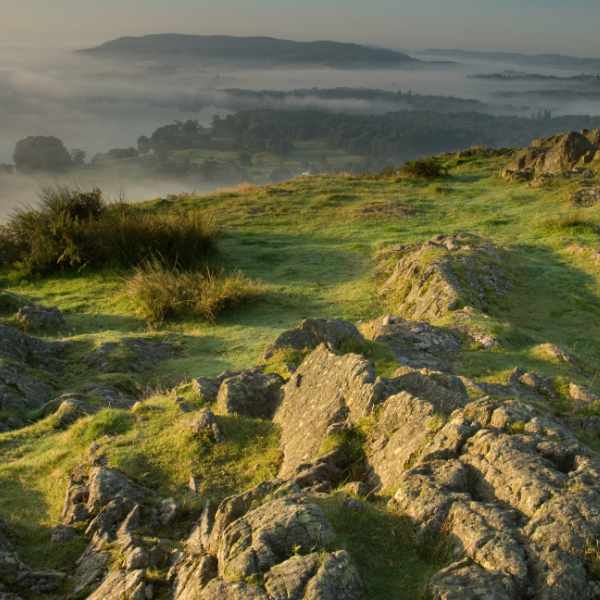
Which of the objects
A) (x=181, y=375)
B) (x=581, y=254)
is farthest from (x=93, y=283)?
(x=581, y=254)

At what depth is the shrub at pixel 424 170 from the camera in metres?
35.9

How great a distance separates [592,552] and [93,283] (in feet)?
57.8

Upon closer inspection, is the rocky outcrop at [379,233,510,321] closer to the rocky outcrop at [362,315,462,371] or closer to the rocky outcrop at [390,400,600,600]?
the rocky outcrop at [362,315,462,371]

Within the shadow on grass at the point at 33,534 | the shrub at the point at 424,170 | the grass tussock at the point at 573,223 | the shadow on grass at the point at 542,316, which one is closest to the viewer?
the shadow on grass at the point at 33,534

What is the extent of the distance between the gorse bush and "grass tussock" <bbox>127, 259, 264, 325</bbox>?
301 cm

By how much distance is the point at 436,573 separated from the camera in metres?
4.54

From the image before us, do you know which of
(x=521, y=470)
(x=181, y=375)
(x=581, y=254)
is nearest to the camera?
(x=521, y=470)

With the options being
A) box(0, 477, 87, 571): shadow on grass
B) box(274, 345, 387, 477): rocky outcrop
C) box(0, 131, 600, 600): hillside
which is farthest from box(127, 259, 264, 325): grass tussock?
box(0, 477, 87, 571): shadow on grass

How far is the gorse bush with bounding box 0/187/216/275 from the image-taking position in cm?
2073

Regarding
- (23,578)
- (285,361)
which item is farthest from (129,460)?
(285,361)

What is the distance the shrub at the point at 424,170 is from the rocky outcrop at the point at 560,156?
342cm

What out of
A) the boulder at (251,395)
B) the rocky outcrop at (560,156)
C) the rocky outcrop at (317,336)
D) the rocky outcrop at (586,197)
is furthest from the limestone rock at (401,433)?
the rocky outcrop at (560,156)

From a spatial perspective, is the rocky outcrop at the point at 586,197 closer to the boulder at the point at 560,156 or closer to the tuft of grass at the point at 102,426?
the boulder at the point at 560,156

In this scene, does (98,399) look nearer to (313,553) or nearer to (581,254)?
(313,553)
